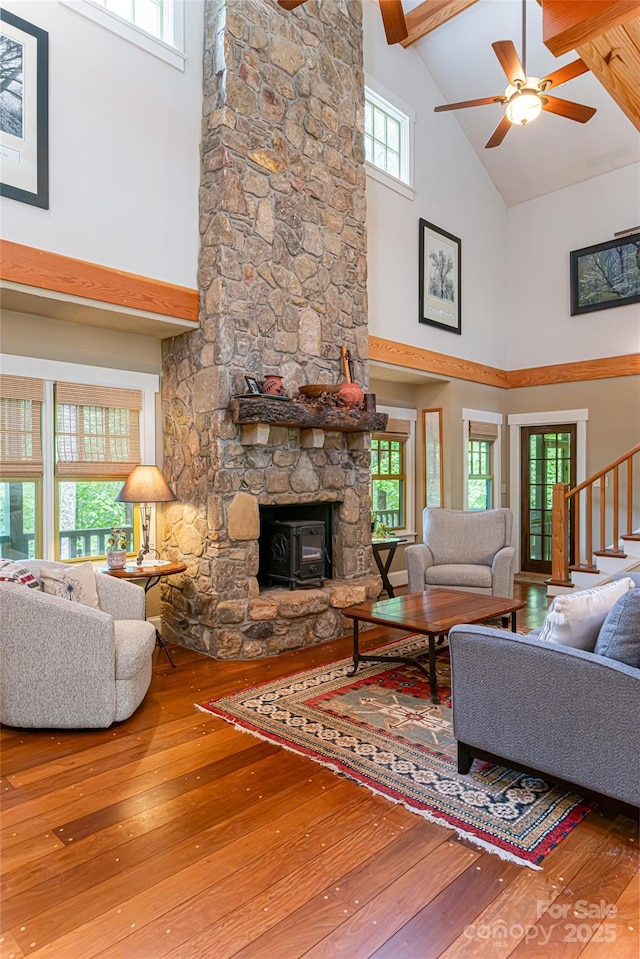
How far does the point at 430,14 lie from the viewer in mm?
6160

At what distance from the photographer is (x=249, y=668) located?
4.20 m

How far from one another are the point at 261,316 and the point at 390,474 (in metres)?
3.13

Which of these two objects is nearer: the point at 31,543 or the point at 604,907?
the point at 604,907

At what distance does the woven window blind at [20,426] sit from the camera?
407 centimetres

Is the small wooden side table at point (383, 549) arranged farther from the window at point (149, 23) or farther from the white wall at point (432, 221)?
the window at point (149, 23)

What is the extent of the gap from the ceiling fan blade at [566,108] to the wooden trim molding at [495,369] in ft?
7.90

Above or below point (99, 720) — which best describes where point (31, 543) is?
above

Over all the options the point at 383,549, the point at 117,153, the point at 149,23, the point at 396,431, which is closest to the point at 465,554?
the point at 383,549

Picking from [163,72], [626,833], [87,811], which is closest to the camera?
[626,833]

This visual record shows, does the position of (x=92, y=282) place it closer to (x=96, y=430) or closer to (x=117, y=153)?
(x=117, y=153)

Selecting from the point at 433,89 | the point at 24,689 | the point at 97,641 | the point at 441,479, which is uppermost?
the point at 433,89

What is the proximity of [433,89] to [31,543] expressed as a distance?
260 inches

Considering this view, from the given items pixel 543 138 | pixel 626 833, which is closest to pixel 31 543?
pixel 626 833

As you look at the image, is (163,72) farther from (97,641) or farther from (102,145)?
(97,641)
